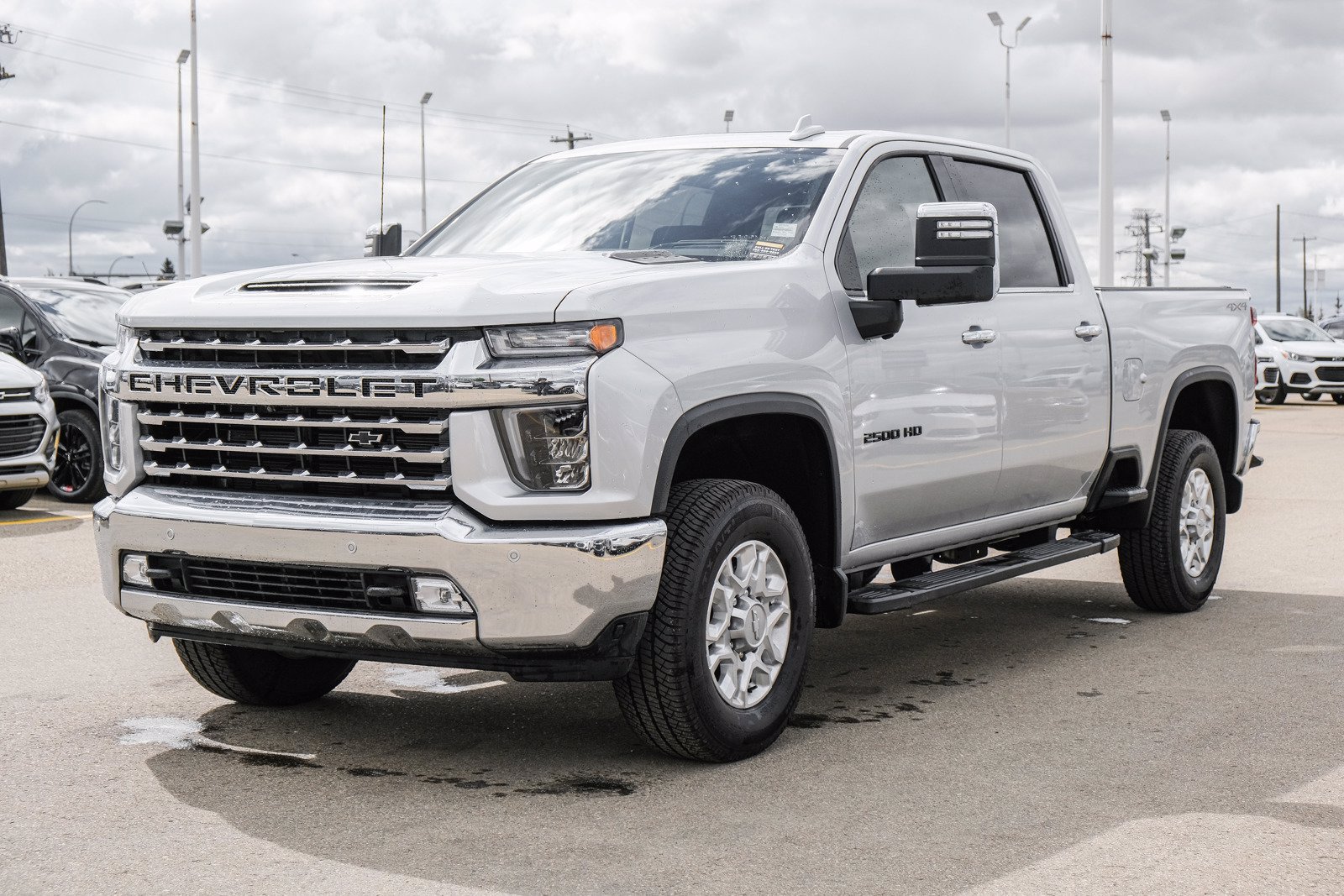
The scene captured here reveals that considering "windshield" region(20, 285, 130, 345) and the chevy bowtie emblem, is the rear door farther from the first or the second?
"windshield" region(20, 285, 130, 345)

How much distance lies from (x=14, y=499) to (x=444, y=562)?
31.3 feet

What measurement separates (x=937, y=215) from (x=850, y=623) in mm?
2921

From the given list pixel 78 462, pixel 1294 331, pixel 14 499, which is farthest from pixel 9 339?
pixel 1294 331

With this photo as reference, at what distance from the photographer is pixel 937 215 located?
5.31 m

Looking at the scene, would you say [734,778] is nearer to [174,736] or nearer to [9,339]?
[174,736]

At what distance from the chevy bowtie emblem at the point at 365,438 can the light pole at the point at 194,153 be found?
33.7m

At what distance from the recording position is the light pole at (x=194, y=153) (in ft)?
120

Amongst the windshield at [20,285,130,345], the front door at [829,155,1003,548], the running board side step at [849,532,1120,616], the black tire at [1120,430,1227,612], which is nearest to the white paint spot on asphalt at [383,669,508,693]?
the running board side step at [849,532,1120,616]

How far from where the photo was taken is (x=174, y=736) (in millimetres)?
5422

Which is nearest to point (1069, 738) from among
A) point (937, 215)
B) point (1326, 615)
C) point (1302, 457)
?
point (937, 215)

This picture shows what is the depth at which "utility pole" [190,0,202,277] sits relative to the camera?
36594 mm

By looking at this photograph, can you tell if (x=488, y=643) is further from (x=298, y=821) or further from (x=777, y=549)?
(x=777, y=549)

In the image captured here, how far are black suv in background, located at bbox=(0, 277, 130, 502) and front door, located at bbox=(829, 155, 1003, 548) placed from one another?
28.8 ft

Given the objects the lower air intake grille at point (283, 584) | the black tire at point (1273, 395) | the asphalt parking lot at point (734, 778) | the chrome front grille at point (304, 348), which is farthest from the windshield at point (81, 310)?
the black tire at point (1273, 395)
